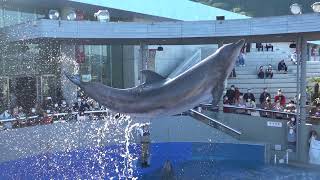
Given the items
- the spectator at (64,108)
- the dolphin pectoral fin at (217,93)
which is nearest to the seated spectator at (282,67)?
the spectator at (64,108)

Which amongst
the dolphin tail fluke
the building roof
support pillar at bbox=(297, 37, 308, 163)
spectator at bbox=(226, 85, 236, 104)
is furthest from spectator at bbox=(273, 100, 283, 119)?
the dolphin tail fluke

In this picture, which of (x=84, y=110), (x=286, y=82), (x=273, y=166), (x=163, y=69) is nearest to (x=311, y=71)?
(x=286, y=82)

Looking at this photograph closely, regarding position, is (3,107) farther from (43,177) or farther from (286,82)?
(286,82)

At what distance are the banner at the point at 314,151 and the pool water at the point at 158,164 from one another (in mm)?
703

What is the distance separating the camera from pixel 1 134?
13797 mm

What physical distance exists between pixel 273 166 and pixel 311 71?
15308 millimetres

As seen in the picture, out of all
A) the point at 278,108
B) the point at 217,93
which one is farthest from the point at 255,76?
the point at 217,93

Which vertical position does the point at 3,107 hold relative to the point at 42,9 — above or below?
below

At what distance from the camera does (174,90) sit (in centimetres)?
606

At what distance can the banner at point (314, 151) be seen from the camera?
15.3 m

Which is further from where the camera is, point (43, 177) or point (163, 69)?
point (163, 69)

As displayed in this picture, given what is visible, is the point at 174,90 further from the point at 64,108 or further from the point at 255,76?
the point at 255,76

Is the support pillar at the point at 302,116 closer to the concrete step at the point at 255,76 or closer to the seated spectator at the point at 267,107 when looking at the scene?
the seated spectator at the point at 267,107

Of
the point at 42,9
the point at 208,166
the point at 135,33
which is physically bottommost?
the point at 208,166
